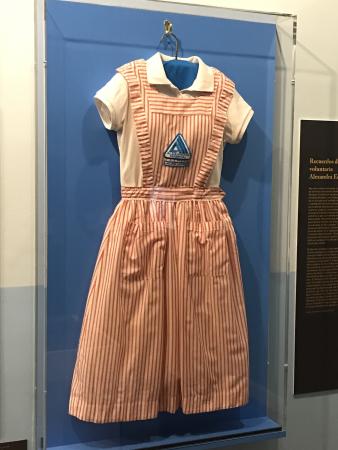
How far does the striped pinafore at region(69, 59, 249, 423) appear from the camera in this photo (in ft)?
5.06

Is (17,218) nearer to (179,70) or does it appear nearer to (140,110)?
(140,110)

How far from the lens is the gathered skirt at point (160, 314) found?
1.54 m

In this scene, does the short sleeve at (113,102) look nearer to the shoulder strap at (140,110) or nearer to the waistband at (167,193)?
the shoulder strap at (140,110)

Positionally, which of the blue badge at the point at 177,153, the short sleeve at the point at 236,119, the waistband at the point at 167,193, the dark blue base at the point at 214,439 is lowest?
the dark blue base at the point at 214,439

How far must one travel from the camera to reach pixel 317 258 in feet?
6.34

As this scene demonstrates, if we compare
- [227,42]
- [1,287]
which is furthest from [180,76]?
[1,287]

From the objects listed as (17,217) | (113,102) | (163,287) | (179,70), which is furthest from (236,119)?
(17,217)

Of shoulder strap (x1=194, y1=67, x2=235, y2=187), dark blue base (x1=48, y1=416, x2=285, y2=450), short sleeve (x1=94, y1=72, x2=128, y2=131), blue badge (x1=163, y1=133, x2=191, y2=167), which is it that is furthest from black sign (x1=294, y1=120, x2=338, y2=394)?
short sleeve (x1=94, y1=72, x2=128, y2=131)

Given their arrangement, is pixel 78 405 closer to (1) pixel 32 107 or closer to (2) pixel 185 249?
(2) pixel 185 249

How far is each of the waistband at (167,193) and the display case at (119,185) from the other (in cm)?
7

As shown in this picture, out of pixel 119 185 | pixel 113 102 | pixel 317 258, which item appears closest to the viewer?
pixel 113 102

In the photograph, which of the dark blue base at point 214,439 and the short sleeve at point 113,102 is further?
the dark blue base at point 214,439

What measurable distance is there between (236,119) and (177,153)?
214 millimetres

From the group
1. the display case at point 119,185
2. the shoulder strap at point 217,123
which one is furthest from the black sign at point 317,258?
the shoulder strap at point 217,123
